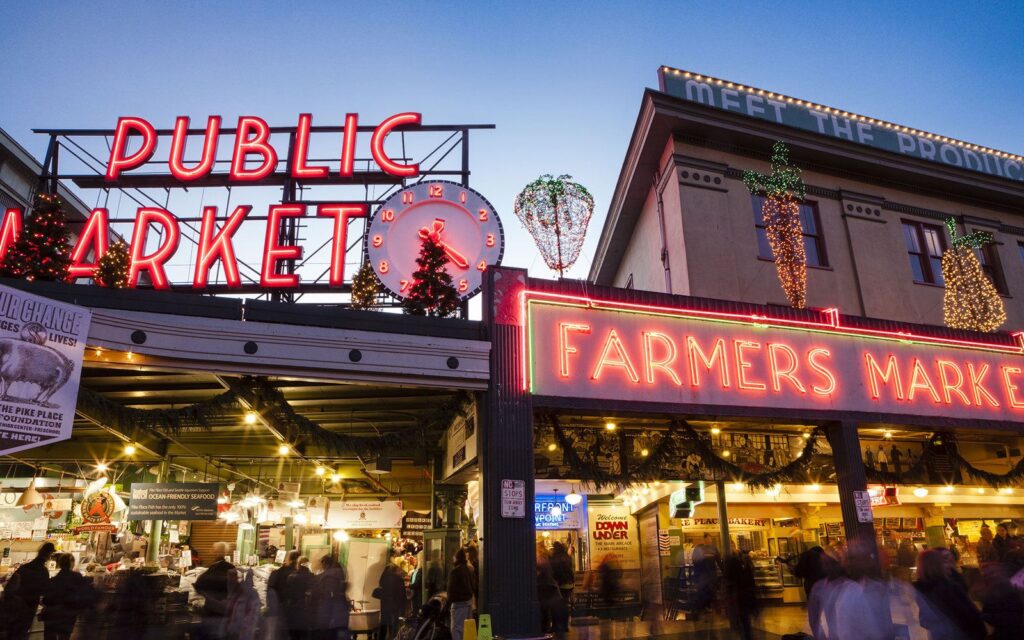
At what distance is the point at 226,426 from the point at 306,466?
26.7 ft

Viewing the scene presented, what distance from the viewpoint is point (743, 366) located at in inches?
490

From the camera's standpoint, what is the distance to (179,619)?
581 inches

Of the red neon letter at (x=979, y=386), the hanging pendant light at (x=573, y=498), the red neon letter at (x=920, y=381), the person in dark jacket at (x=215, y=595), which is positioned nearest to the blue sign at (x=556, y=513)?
the hanging pendant light at (x=573, y=498)

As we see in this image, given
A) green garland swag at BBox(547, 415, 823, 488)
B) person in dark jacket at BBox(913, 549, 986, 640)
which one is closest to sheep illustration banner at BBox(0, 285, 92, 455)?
green garland swag at BBox(547, 415, 823, 488)

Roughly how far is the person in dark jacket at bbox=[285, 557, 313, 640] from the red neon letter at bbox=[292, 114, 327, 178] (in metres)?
13.3

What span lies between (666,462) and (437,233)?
330 inches

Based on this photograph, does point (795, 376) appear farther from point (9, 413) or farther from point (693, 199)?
point (9, 413)

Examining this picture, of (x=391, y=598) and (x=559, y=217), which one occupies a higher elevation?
(x=559, y=217)

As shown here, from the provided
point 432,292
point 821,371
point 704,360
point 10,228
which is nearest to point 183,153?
point 10,228

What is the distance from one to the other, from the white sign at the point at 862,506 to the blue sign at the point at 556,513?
8.00m

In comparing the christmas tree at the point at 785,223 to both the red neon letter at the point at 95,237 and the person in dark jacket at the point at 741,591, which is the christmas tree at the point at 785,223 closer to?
the person in dark jacket at the point at 741,591

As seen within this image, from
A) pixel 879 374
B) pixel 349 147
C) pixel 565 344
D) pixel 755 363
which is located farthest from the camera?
pixel 349 147

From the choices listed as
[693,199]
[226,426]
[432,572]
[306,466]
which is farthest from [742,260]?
[306,466]

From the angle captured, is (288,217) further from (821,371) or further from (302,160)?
(821,371)
